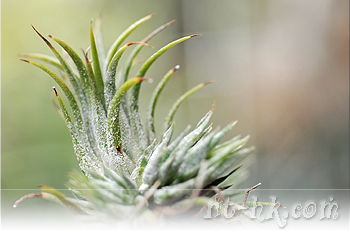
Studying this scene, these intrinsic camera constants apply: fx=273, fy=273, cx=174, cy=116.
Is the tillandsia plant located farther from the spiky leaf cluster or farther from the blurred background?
the blurred background

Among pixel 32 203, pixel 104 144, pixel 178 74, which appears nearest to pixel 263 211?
pixel 104 144

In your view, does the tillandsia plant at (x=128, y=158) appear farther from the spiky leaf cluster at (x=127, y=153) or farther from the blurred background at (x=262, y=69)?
the blurred background at (x=262, y=69)

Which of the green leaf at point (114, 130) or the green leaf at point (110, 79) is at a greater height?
the green leaf at point (110, 79)

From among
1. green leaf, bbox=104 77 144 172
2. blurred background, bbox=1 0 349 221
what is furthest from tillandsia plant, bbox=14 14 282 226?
blurred background, bbox=1 0 349 221

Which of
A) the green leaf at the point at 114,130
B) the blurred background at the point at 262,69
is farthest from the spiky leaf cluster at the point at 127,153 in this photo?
the blurred background at the point at 262,69

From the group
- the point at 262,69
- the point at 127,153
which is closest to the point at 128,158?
the point at 127,153

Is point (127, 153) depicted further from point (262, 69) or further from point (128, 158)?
point (262, 69)
